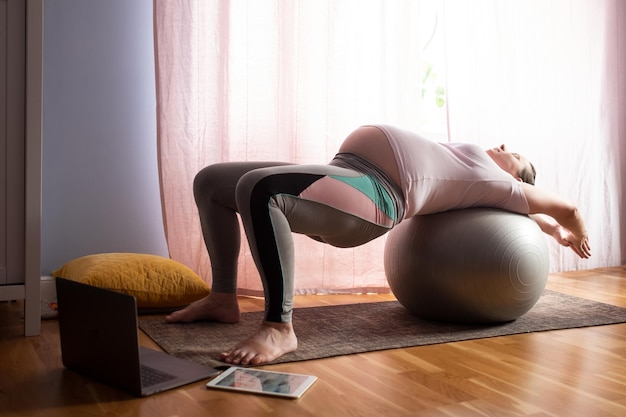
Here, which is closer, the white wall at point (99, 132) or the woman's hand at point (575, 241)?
the woman's hand at point (575, 241)

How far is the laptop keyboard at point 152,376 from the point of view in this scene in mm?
1528

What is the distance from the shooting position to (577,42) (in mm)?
3699

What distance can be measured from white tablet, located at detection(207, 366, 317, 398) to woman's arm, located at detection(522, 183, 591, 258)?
1.07 meters

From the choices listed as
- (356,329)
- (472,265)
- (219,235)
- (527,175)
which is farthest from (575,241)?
(219,235)

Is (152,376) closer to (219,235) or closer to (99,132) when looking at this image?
(219,235)

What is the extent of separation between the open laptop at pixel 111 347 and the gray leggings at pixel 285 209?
31cm

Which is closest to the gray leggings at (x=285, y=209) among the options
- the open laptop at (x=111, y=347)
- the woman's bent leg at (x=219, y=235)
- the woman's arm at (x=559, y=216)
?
the woman's bent leg at (x=219, y=235)

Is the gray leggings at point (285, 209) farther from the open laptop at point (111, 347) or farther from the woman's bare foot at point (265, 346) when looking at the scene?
the open laptop at point (111, 347)

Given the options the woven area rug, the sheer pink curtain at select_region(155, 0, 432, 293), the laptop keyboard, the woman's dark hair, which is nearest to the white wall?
the sheer pink curtain at select_region(155, 0, 432, 293)

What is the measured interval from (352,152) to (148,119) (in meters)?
1.14

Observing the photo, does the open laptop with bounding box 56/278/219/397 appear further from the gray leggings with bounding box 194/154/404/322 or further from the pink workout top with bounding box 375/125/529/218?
the pink workout top with bounding box 375/125/529/218

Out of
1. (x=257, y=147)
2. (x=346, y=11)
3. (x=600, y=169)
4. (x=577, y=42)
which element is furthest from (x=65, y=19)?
(x=600, y=169)

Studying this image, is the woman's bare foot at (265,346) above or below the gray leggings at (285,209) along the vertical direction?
below

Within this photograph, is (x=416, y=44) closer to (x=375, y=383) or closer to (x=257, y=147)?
(x=257, y=147)
